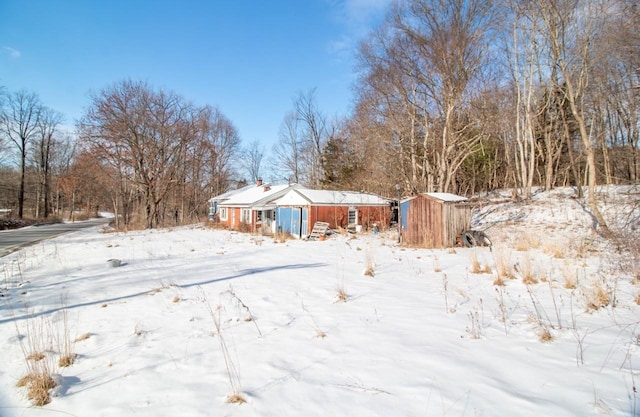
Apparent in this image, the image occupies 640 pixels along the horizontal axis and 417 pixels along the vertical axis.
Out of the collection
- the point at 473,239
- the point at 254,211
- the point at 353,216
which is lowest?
the point at 473,239

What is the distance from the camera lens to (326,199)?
22156mm

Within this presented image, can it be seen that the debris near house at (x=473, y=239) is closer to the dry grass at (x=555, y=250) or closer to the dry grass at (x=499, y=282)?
the dry grass at (x=555, y=250)

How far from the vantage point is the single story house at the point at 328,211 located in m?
21.5

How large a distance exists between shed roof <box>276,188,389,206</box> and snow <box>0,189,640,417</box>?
1394 cm

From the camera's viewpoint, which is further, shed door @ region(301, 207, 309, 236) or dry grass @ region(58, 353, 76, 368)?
shed door @ region(301, 207, 309, 236)

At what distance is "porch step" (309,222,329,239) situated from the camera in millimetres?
19906

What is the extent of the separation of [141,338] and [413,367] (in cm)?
353

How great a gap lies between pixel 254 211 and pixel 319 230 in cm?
825

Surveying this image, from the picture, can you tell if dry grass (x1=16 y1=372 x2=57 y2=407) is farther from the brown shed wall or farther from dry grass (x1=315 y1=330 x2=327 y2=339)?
the brown shed wall

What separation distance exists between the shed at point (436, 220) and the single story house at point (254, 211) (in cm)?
1240

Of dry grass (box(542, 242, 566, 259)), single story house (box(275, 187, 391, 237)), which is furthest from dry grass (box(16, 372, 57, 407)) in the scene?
single story house (box(275, 187, 391, 237))

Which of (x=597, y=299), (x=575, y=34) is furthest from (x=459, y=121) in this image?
(x=597, y=299)

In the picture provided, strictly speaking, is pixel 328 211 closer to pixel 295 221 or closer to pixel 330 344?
pixel 295 221

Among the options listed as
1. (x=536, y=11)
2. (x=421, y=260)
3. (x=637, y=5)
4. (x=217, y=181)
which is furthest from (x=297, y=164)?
(x=637, y=5)
